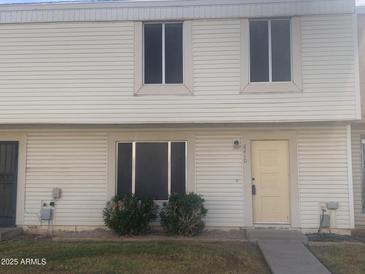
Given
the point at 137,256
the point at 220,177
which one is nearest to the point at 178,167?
the point at 220,177

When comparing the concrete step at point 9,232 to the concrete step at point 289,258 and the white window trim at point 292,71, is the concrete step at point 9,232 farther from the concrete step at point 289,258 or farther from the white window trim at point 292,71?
the white window trim at point 292,71

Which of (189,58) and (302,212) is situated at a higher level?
(189,58)

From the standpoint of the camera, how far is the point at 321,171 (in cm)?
1027

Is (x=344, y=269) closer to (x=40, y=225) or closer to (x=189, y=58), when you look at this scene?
(x=189, y=58)

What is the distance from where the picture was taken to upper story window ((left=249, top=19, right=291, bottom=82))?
10117 mm

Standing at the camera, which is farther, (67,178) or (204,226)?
(67,178)

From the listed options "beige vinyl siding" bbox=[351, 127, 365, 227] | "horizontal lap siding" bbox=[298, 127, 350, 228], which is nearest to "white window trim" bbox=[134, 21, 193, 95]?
"horizontal lap siding" bbox=[298, 127, 350, 228]

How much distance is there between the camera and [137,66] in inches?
405

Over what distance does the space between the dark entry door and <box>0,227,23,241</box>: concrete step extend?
439 millimetres

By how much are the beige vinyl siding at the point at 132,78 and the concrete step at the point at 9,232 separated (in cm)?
267

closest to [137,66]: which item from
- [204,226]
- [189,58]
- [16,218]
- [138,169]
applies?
A: [189,58]

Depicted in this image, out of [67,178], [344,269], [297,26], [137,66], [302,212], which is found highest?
[297,26]

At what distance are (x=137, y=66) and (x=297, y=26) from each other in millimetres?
3970

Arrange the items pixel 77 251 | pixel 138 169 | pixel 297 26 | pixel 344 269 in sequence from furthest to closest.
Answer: pixel 138 169 < pixel 297 26 < pixel 77 251 < pixel 344 269
